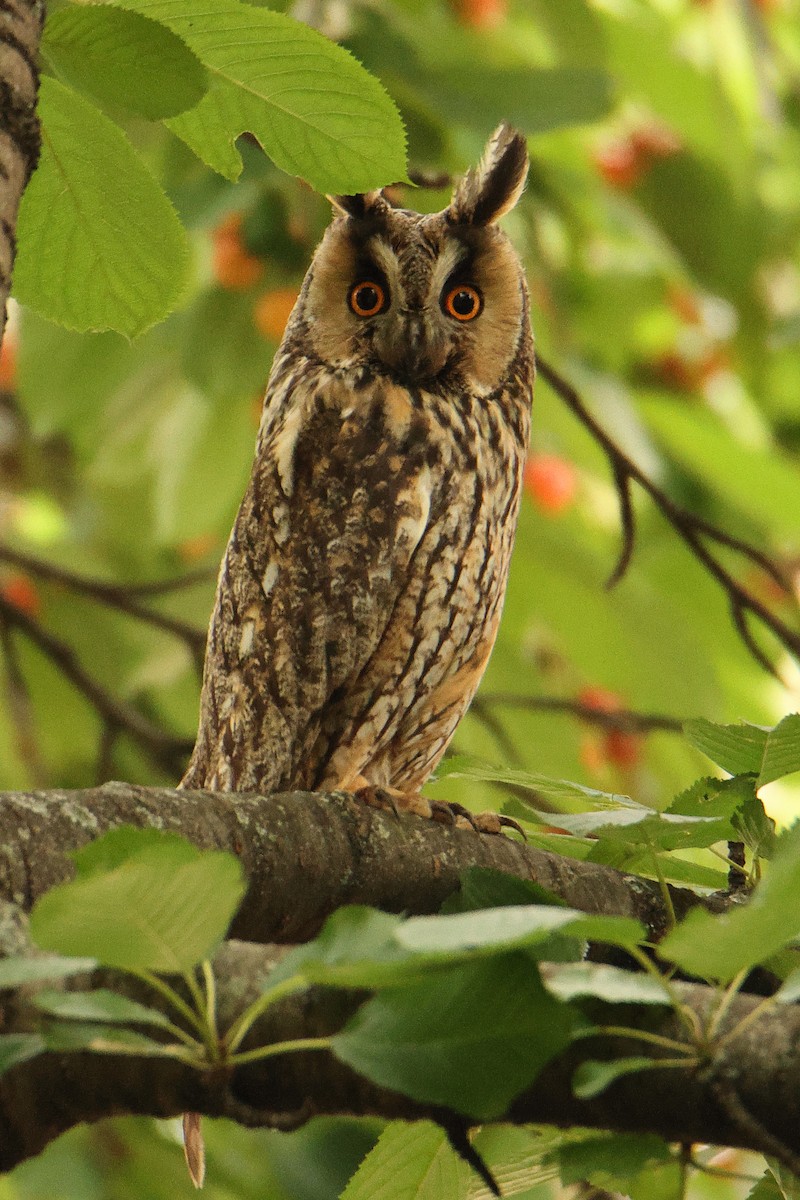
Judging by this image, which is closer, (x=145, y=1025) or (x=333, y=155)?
(x=145, y=1025)

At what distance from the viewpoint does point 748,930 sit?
0.60 m

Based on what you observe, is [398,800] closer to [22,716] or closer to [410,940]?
[410,940]

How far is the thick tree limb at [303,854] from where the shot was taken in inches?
33.4

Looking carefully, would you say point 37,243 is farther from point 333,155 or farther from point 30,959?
point 30,959

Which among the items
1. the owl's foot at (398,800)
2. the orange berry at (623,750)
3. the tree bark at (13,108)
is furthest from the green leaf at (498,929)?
the orange berry at (623,750)

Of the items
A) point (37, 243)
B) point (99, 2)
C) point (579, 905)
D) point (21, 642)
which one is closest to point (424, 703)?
point (579, 905)

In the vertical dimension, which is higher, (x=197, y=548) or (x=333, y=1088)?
(x=333, y=1088)

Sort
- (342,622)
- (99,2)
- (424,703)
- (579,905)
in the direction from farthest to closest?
(424,703)
(342,622)
(579,905)
(99,2)

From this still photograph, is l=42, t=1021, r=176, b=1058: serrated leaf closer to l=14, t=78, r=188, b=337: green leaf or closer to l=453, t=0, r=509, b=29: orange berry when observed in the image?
l=14, t=78, r=188, b=337: green leaf

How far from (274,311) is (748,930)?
7.25 feet

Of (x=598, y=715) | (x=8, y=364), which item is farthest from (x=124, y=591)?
(x=8, y=364)

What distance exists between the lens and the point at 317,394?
1836mm

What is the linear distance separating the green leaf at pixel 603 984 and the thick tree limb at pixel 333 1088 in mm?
40

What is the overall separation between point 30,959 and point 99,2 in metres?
0.63
